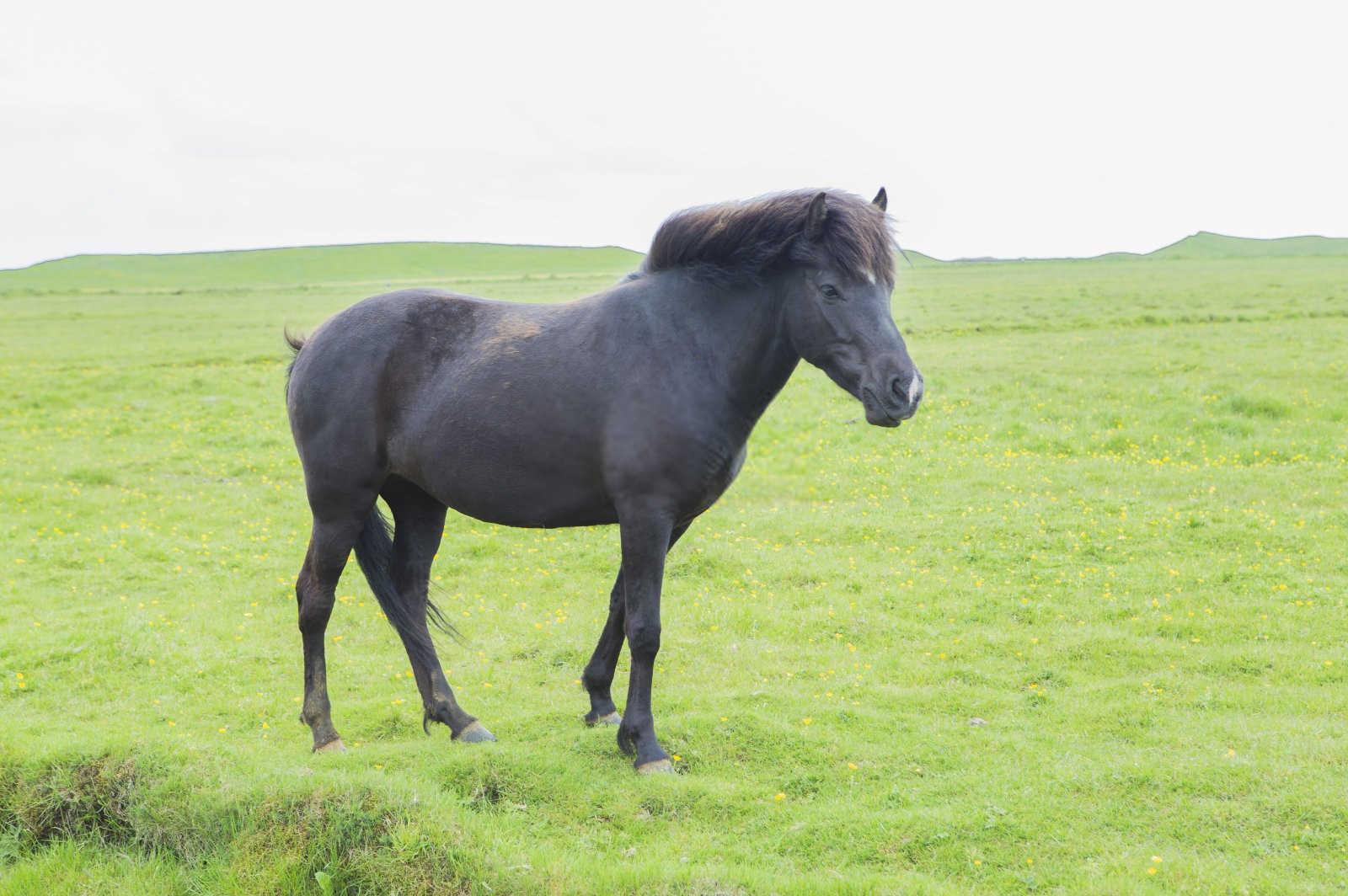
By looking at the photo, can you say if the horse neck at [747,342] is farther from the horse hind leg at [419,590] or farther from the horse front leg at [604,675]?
the horse hind leg at [419,590]

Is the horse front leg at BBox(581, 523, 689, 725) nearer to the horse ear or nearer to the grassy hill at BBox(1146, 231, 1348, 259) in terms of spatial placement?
the horse ear

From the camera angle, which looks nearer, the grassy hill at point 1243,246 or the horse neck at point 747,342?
the horse neck at point 747,342

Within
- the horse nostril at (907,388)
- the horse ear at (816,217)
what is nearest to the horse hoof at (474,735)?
the horse nostril at (907,388)

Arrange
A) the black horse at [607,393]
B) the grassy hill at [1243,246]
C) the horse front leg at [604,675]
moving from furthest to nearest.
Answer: the grassy hill at [1243,246] → the horse front leg at [604,675] → the black horse at [607,393]

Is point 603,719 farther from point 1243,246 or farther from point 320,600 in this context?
point 1243,246

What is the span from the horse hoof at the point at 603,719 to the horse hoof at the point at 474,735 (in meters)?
0.63

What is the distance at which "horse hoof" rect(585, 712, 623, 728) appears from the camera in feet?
23.1

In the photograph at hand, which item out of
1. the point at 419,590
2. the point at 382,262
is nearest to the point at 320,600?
the point at 419,590

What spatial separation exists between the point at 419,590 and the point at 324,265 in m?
112

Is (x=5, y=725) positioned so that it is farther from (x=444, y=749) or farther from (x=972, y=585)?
(x=972, y=585)

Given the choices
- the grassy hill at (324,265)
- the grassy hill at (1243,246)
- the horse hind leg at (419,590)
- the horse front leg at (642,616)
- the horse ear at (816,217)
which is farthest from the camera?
the grassy hill at (1243,246)

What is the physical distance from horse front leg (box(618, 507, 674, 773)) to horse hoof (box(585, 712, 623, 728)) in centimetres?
53

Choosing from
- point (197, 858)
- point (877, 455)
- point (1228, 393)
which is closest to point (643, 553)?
point (197, 858)

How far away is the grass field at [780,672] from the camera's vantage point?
18.0 feet
